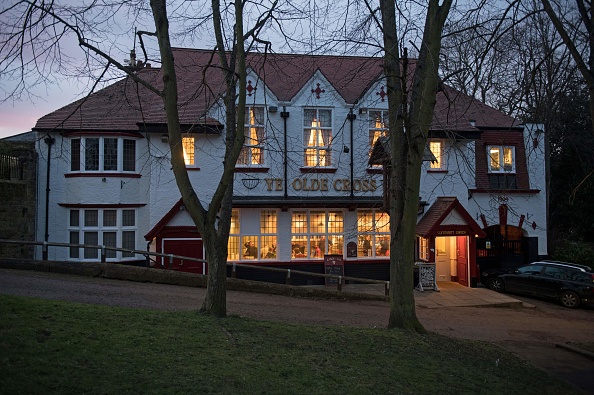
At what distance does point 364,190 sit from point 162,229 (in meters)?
8.44

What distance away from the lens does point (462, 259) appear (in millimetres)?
22688

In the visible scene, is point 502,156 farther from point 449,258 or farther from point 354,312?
point 354,312

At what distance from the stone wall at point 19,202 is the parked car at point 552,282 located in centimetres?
1918

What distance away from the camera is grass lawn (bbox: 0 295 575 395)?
6.16 metres

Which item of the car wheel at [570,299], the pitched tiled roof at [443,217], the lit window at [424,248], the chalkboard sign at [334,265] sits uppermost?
the pitched tiled roof at [443,217]

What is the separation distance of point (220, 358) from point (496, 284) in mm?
17326

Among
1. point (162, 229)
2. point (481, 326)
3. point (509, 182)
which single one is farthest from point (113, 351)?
point (509, 182)

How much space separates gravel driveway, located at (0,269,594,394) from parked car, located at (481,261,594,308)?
2.17 ft

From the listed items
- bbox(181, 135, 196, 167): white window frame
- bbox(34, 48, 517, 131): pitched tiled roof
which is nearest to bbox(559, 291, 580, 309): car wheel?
bbox(34, 48, 517, 131): pitched tiled roof

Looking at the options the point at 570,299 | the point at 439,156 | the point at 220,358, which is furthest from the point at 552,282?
the point at 220,358

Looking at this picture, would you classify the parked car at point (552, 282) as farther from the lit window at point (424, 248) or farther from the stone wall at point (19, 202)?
the stone wall at point (19, 202)

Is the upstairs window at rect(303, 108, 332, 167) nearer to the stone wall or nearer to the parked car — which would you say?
the parked car

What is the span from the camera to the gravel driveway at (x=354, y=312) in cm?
1330

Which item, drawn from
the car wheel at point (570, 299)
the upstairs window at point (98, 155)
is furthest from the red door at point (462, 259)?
the upstairs window at point (98, 155)
